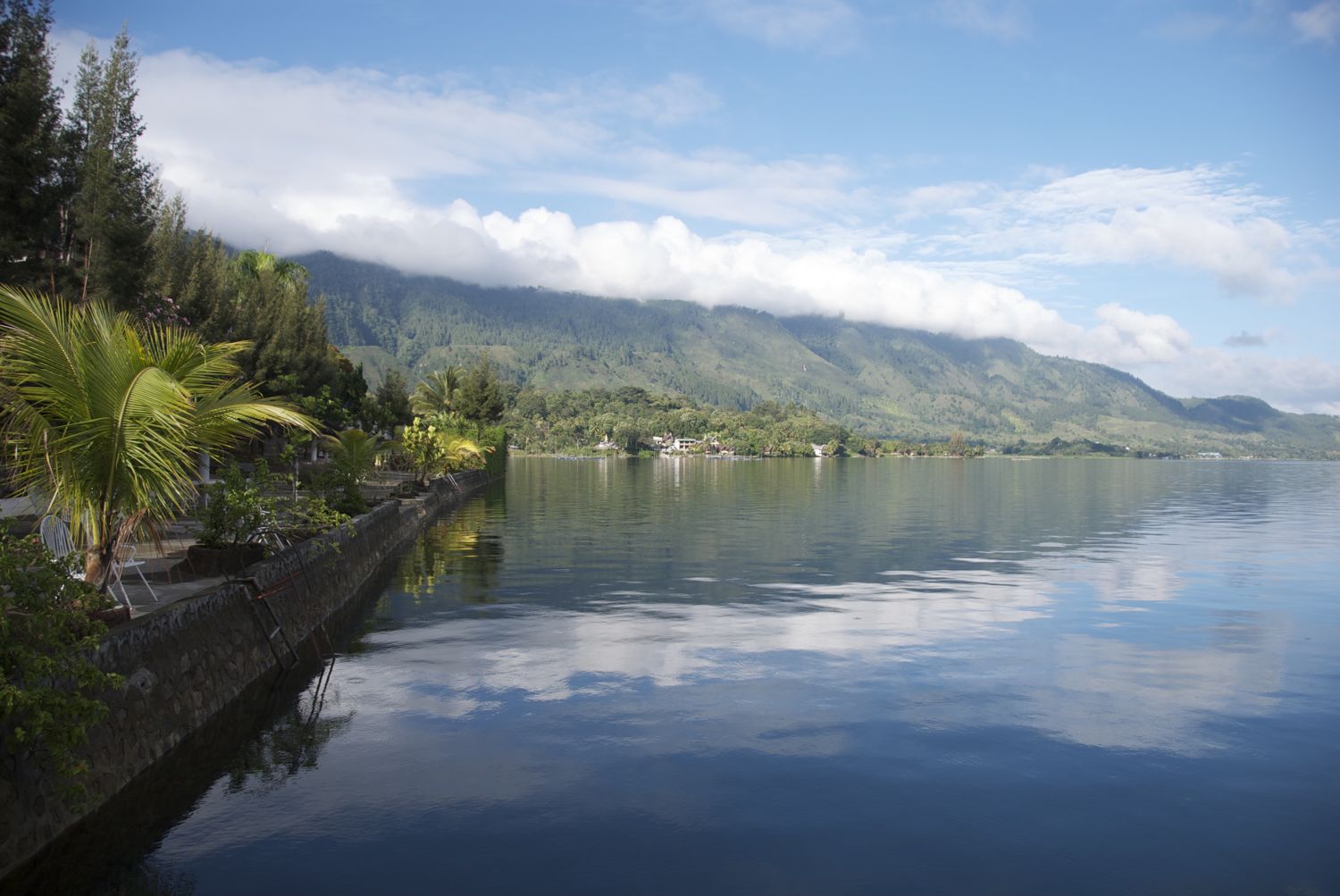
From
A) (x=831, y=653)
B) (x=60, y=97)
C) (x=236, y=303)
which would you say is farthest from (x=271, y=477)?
(x=236, y=303)

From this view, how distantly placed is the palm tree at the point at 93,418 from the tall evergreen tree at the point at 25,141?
404 inches

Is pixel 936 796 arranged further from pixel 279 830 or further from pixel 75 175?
pixel 75 175

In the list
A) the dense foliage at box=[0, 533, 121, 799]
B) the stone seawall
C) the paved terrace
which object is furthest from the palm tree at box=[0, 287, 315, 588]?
the dense foliage at box=[0, 533, 121, 799]

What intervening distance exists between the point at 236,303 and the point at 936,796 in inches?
1445

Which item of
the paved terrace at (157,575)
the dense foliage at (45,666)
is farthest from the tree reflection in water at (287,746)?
the dense foliage at (45,666)

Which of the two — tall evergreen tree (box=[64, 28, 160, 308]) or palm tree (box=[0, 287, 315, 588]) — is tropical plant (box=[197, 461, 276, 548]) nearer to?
palm tree (box=[0, 287, 315, 588])

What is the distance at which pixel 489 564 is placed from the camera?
2673 cm

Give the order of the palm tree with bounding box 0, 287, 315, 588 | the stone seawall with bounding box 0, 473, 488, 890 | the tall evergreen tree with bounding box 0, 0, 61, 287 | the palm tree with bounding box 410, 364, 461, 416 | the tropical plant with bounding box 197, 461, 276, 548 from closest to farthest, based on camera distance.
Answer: the stone seawall with bounding box 0, 473, 488, 890
the palm tree with bounding box 0, 287, 315, 588
the tropical plant with bounding box 197, 461, 276, 548
the tall evergreen tree with bounding box 0, 0, 61, 287
the palm tree with bounding box 410, 364, 461, 416

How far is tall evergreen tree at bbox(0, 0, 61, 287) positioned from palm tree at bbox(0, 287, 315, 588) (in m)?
10.3

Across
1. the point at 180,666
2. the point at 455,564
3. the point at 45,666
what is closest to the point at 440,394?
the point at 455,564

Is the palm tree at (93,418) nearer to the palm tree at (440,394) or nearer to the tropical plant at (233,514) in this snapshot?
the tropical plant at (233,514)

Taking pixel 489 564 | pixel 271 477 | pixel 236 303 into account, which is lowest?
pixel 489 564

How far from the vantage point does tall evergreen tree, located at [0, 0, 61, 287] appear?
1831 centimetres

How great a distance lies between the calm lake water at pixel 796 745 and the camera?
839 cm
